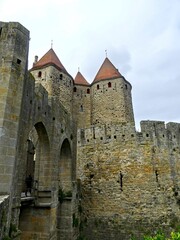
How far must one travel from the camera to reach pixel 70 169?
386 inches

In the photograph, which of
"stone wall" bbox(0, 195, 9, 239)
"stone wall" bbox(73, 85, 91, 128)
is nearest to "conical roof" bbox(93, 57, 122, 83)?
"stone wall" bbox(73, 85, 91, 128)

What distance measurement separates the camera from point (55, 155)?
8117mm

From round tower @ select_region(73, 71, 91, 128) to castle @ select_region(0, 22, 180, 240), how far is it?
8759 millimetres

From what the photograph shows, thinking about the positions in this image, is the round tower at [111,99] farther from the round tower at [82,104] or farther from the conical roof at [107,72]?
the round tower at [82,104]

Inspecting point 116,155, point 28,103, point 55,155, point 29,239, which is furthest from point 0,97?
point 116,155

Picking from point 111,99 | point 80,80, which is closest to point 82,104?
point 111,99

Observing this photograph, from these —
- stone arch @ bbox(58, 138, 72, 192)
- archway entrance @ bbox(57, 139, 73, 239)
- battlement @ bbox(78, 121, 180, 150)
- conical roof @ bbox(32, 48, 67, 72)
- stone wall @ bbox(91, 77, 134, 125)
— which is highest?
conical roof @ bbox(32, 48, 67, 72)

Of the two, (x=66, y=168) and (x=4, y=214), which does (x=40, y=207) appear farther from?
(x=4, y=214)

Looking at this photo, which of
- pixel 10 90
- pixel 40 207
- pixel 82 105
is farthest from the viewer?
pixel 82 105

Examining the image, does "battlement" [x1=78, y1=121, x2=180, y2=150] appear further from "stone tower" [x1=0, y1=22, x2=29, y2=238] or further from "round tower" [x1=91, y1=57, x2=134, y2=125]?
"stone tower" [x1=0, y1=22, x2=29, y2=238]

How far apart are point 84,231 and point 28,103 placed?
8.31m

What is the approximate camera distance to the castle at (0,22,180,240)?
536 centimetres

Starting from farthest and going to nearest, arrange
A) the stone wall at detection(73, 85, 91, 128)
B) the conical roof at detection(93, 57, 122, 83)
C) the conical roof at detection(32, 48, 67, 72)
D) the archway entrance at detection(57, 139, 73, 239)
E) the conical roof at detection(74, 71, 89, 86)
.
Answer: the conical roof at detection(74, 71, 89, 86) < the conical roof at detection(93, 57, 122, 83) < the stone wall at detection(73, 85, 91, 128) < the conical roof at detection(32, 48, 67, 72) < the archway entrance at detection(57, 139, 73, 239)

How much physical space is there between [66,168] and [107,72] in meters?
16.3
